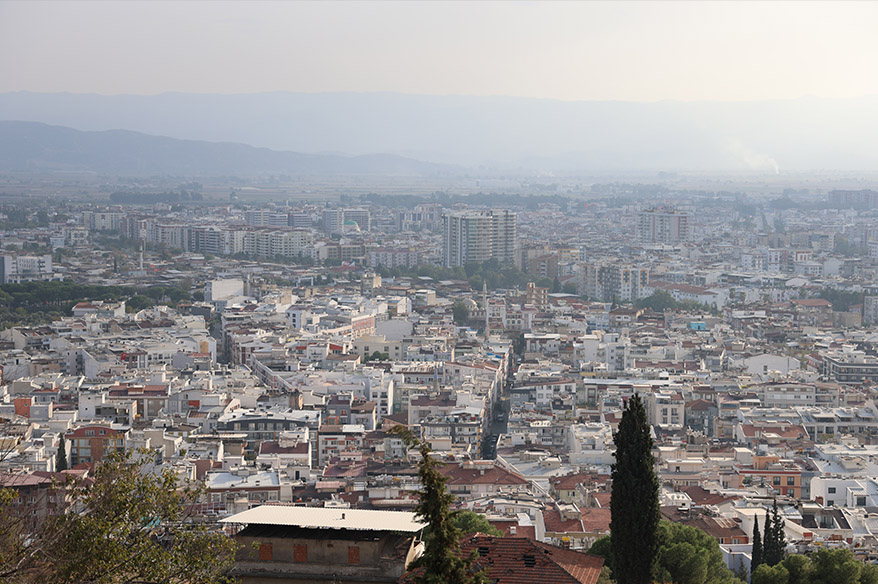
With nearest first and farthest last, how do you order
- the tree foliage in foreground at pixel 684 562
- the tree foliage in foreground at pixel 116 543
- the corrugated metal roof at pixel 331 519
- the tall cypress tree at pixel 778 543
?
the tree foliage in foreground at pixel 116 543
the corrugated metal roof at pixel 331 519
the tree foliage in foreground at pixel 684 562
the tall cypress tree at pixel 778 543

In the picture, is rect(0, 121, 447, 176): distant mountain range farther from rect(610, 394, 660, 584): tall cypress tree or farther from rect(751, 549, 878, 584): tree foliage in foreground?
rect(610, 394, 660, 584): tall cypress tree

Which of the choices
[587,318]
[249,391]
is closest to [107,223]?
[587,318]

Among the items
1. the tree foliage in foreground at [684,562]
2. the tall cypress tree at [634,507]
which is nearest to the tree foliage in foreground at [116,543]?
the tall cypress tree at [634,507]

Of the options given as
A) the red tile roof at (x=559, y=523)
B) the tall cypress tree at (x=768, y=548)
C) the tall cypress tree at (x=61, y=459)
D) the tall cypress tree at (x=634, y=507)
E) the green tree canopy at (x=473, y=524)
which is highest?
the tall cypress tree at (x=634, y=507)

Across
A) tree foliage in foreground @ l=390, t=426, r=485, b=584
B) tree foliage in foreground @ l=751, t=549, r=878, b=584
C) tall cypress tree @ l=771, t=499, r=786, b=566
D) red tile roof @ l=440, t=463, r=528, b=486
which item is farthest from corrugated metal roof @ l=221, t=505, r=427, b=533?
red tile roof @ l=440, t=463, r=528, b=486

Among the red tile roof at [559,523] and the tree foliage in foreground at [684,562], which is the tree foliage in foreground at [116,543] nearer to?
Result: the tree foliage in foreground at [684,562]

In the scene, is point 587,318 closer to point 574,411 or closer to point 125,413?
point 574,411

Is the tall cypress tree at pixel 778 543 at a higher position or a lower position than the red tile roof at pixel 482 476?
higher
